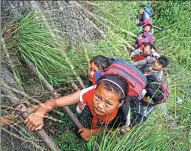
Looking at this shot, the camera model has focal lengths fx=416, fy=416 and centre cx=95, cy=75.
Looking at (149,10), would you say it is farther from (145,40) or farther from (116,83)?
(116,83)

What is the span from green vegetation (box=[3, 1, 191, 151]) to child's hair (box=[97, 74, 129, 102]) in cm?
39

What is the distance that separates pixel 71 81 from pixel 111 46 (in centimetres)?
128

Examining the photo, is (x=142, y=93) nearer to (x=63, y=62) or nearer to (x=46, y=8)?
(x=63, y=62)

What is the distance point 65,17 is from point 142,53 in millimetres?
1318

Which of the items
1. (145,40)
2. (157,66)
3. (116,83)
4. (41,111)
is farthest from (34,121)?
(145,40)

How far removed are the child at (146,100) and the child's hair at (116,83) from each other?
20.9 inches

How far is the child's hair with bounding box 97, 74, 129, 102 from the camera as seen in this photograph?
2920 mm

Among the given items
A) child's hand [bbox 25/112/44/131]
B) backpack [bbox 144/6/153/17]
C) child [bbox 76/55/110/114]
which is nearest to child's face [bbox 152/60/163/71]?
child [bbox 76/55/110/114]

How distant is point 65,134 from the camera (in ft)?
12.8

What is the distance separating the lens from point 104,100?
2.96 meters

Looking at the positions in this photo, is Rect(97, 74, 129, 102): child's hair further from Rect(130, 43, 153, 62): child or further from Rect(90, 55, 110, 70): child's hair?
Rect(130, 43, 153, 62): child

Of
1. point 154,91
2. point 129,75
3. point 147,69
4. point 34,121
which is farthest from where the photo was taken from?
point 147,69

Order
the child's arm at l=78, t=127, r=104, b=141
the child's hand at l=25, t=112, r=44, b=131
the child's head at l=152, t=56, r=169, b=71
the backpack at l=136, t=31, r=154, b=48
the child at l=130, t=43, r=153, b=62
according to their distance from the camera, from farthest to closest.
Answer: the backpack at l=136, t=31, r=154, b=48, the child at l=130, t=43, r=153, b=62, the child's head at l=152, t=56, r=169, b=71, the child's arm at l=78, t=127, r=104, b=141, the child's hand at l=25, t=112, r=44, b=131

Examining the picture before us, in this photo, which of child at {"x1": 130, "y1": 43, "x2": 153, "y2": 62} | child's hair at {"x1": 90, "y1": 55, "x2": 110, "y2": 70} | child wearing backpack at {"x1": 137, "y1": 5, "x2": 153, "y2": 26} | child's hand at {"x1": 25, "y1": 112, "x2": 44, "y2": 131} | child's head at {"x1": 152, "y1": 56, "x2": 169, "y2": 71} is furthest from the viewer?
child wearing backpack at {"x1": 137, "y1": 5, "x2": 153, "y2": 26}
